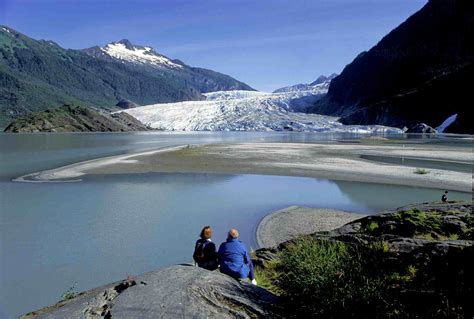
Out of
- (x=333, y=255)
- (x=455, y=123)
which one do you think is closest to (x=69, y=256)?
(x=333, y=255)

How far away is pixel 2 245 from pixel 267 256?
1043 cm

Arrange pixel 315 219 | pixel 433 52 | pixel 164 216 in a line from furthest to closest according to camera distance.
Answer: pixel 433 52 < pixel 164 216 < pixel 315 219

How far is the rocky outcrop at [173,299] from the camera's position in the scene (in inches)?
216

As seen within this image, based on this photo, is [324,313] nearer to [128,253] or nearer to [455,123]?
[128,253]

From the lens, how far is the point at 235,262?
7.91 meters

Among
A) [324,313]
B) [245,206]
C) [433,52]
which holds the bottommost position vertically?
[245,206]

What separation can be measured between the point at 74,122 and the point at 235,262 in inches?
6436

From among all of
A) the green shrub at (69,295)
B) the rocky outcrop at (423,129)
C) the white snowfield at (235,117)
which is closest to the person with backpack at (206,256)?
the green shrub at (69,295)

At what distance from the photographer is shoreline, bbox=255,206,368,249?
1573cm

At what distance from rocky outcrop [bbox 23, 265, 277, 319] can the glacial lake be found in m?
5.48

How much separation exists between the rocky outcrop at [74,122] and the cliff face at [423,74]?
8222cm

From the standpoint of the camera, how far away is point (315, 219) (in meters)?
18.3

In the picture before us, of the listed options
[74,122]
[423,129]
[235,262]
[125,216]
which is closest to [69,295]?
[235,262]

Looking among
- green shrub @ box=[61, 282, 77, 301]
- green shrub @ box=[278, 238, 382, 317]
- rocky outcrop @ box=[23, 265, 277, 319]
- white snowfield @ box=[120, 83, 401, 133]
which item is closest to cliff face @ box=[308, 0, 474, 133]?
white snowfield @ box=[120, 83, 401, 133]
